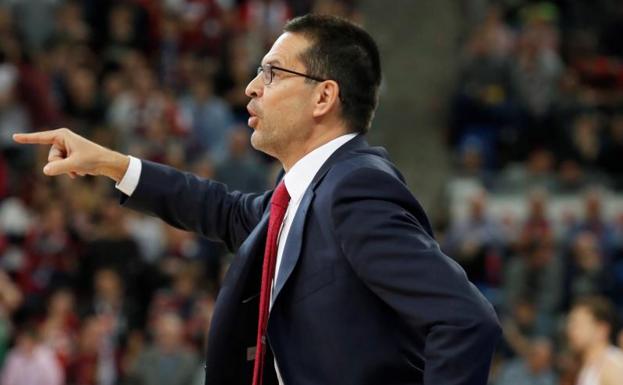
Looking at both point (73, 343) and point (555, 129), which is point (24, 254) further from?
point (555, 129)

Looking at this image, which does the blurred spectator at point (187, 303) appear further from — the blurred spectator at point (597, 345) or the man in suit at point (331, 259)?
the man in suit at point (331, 259)

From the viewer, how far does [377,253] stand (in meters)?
2.93

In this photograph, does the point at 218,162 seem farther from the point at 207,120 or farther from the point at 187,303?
the point at 187,303

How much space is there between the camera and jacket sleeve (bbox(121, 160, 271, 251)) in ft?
11.8

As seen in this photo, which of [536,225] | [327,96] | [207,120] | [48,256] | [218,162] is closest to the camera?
[327,96]

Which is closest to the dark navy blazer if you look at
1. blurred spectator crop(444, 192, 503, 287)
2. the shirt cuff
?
the shirt cuff

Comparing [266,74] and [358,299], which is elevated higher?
[266,74]

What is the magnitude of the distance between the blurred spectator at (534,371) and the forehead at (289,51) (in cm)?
823

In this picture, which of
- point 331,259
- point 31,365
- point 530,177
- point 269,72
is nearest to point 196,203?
point 269,72

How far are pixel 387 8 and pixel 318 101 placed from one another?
8.47 meters

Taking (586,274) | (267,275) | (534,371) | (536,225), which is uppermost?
(267,275)

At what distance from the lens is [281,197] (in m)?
3.30

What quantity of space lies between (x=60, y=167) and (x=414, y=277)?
40.5 inches

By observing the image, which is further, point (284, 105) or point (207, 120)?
point (207, 120)
